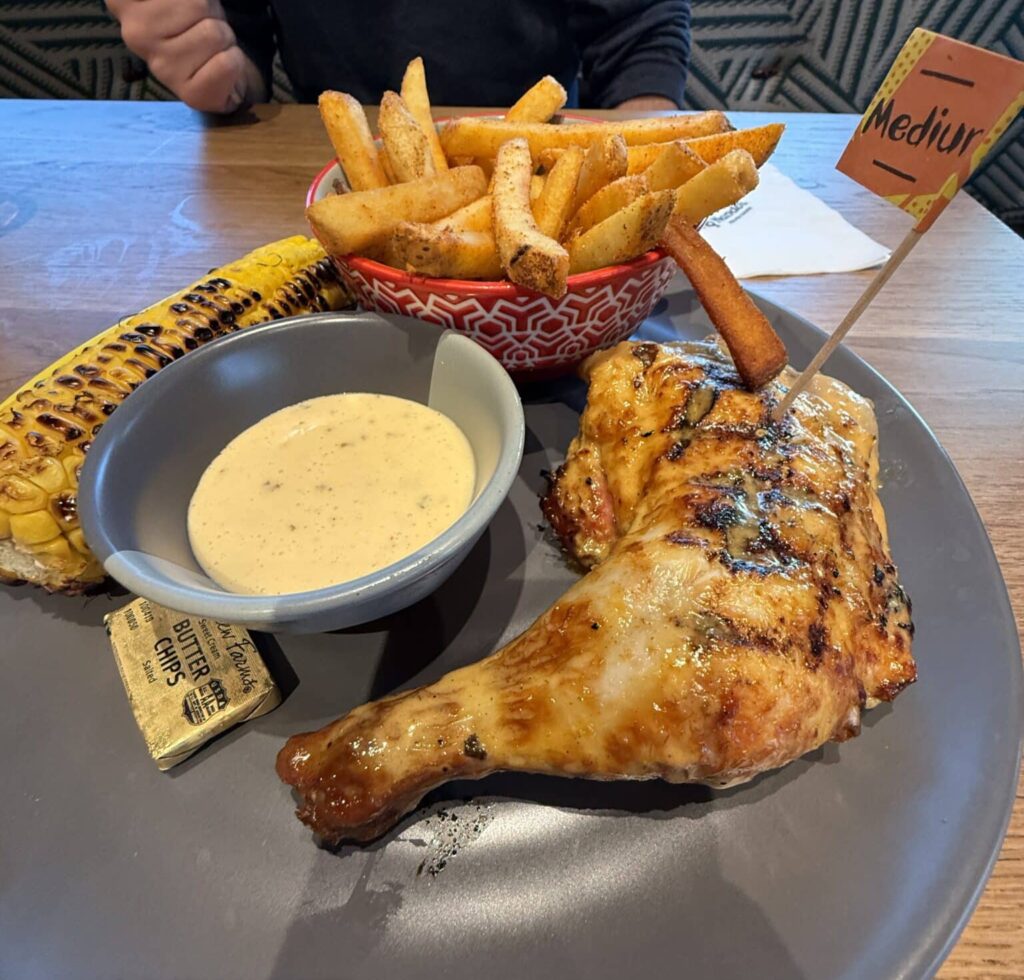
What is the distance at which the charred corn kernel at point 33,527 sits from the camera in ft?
3.94

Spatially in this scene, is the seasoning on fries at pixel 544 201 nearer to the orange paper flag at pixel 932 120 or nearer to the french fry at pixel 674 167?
the french fry at pixel 674 167

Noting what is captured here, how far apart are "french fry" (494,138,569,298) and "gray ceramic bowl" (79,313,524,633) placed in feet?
0.60

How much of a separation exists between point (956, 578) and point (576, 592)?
2.59 feet

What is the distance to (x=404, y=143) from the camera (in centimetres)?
156

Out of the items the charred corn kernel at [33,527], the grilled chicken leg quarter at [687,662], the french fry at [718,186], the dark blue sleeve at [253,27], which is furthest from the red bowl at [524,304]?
the dark blue sleeve at [253,27]

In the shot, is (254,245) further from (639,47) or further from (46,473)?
(639,47)

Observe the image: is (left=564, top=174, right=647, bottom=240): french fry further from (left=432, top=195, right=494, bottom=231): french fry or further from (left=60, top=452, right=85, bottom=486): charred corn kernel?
(left=60, top=452, right=85, bottom=486): charred corn kernel

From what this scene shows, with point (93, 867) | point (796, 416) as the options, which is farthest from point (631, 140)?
point (93, 867)

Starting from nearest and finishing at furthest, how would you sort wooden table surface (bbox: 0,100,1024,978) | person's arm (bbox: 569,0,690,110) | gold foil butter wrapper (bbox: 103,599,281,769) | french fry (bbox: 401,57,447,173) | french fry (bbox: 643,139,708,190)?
gold foil butter wrapper (bbox: 103,599,281,769) < french fry (bbox: 643,139,708,190) < french fry (bbox: 401,57,447,173) < wooden table surface (bbox: 0,100,1024,978) < person's arm (bbox: 569,0,690,110)

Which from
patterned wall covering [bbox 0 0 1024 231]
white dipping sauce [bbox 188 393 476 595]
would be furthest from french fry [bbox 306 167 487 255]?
patterned wall covering [bbox 0 0 1024 231]

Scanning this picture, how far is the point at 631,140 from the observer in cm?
174

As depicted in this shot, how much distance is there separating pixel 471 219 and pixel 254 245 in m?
1.25

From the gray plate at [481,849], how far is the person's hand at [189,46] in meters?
2.55

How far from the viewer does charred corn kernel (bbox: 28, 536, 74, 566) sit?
48.6 inches
